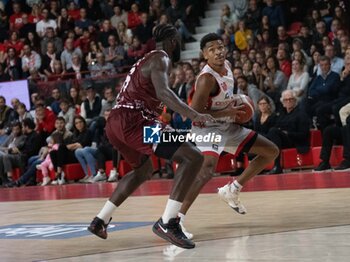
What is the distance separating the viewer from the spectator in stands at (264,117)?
12328 mm

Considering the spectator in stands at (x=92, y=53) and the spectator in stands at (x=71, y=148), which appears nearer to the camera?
the spectator in stands at (x=71, y=148)

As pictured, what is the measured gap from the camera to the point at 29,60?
1858cm

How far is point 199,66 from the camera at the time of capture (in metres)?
14.2

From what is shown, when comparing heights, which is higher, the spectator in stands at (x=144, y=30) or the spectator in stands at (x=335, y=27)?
the spectator in stands at (x=335, y=27)

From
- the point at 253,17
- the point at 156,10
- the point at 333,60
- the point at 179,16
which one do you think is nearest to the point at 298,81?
the point at 333,60

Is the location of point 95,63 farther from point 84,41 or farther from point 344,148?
point 344,148

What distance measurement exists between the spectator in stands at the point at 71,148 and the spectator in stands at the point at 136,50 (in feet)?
8.33

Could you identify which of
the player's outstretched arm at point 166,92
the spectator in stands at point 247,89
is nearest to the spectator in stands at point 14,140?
the spectator in stands at point 247,89

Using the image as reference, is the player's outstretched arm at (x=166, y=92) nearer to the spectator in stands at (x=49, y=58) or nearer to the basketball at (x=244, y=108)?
the basketball at (x=244, y=108)

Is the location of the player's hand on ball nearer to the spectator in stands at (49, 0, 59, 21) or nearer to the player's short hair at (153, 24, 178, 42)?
the player's short hair at (153, 24, 178, 42)

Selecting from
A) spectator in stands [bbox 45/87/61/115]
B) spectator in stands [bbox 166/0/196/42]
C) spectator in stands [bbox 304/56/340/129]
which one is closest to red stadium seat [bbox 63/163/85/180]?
spectator in stands [bbox 45/87/61/115]

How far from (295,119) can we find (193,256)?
7.15m

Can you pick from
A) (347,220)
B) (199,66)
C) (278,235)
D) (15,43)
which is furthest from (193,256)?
(15,43)

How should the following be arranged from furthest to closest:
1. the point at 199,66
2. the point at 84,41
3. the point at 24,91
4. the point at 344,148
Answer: the point at 84,41 < the point at 24,91 < the point at 199,66 < the point at 344,148
